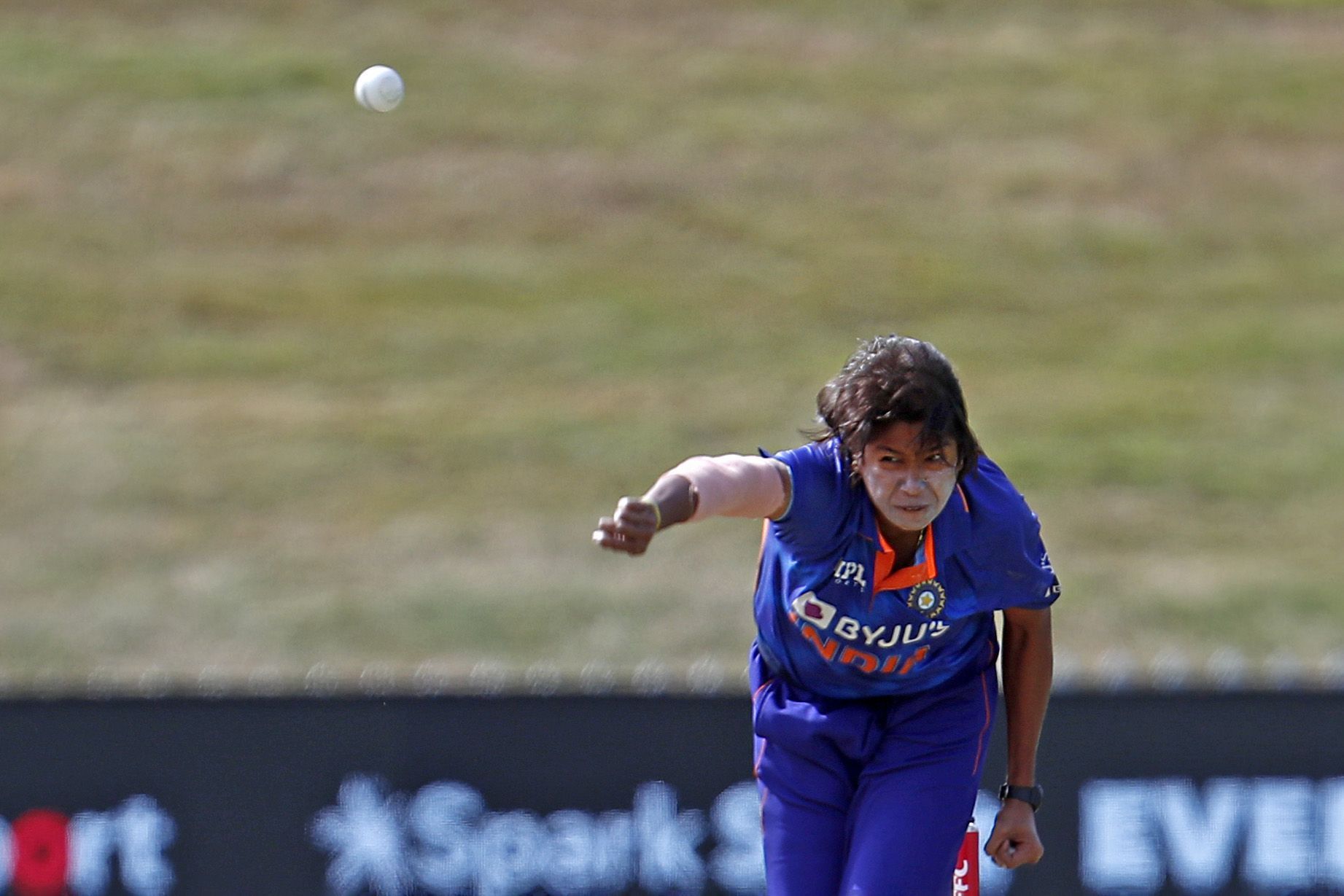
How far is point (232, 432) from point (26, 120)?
14.5 ft

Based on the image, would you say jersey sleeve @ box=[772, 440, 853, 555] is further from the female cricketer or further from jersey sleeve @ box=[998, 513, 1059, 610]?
jersey sleeve @ box=[998, 513, 1059, 610]

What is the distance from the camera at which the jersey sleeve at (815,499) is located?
341cm

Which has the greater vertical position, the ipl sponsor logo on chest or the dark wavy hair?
the dark wavy hair

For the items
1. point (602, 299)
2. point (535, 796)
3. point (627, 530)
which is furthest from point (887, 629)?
point (602, 299)

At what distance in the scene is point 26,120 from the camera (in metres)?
14.4

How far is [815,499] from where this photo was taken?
3.42 m

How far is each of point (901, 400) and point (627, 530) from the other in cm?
67

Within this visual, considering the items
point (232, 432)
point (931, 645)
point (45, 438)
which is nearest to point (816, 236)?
point (232, 432)

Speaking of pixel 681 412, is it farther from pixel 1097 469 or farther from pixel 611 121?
pixel 611 121

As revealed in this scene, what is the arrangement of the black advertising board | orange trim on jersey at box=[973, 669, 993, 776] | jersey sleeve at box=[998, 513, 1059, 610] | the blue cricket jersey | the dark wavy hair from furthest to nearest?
the black advertising board, orange trim on jersey at box=[973, 669, 993, 776], jersey sleeve at box=[998, 513, 1059, 610], the blue cricket jersey, the dark wavy hair

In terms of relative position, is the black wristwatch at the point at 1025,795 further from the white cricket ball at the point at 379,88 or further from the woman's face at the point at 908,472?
the white cricket ball at the point at 379,88

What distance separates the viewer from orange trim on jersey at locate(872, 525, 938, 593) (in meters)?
3.51

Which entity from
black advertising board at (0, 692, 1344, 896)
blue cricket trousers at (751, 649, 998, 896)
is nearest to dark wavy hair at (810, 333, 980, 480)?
blue cricket trousers at (751, 649, 998, 896)

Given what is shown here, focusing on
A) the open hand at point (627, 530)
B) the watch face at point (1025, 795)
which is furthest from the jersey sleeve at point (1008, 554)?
the open hand at point (627, 530)
